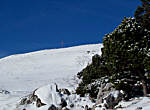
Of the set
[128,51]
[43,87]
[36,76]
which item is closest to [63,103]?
[43,87]

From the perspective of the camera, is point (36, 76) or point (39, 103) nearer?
point (39, 103)

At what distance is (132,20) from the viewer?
54.8 ft

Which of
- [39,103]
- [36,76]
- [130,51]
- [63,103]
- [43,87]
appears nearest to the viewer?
[130,51]

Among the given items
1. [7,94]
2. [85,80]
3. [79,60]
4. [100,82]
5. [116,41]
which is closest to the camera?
[116,41]

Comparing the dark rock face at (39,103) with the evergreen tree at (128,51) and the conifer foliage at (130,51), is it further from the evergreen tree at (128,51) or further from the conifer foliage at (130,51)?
the evergreen tree at (128,51)

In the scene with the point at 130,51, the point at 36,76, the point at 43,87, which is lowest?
the point at 43,87

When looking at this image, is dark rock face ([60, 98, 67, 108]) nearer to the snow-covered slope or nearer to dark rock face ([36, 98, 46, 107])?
dark rock face ([36, 98, 46, 107])

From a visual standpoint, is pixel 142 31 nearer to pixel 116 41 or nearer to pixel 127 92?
pixel 116 41

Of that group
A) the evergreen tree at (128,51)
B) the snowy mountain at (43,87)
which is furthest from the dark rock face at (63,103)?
the evergreen tree at (128,51)

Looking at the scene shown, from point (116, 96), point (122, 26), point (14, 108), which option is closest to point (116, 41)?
point (122, 26)

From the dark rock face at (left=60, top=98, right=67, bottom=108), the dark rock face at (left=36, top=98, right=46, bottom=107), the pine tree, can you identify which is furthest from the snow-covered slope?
the pine tree

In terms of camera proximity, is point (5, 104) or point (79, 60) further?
point (79, 60)

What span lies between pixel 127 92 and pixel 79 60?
122ft

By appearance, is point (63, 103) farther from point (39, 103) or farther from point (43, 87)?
point (43, 87)
